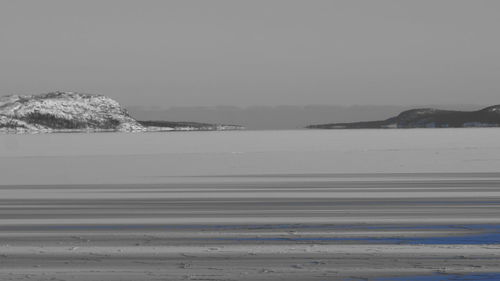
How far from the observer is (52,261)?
905cm

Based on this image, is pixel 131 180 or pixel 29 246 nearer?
pixel 29 246

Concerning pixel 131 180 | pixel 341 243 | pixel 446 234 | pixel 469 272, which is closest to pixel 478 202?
pixel 446 234

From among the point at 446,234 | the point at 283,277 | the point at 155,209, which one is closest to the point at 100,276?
the point at 283,277

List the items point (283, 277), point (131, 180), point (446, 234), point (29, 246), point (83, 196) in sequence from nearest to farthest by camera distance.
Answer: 1. point (283, 277)
2. point (29, 246)
3. point (446, 234)
4. point (83, 196)
5. point (131, 180)

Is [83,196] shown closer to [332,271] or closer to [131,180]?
[131,180]

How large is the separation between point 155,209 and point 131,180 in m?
9.12

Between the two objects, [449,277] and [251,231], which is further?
[251,231]

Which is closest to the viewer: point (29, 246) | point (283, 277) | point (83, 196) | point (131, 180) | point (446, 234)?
point (283, 277)

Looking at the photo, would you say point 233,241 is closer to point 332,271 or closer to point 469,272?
point 332,271

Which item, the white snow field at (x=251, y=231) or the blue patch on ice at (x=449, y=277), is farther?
the white snow field at (x=251, y=231)

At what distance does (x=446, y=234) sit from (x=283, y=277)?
3.79m

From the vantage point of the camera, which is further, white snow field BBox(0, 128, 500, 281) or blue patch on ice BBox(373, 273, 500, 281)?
white snow field BBox(0, 128, 500, 281)

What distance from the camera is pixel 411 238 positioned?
10.7m

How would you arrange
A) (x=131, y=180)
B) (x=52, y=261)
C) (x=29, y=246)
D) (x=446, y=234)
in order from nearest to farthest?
(x=52, y=261) → (x=29, y=246) → (x=446, y=234) → (x=131, y=180)
